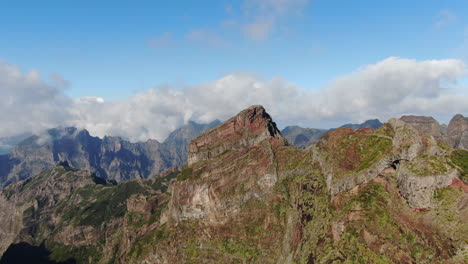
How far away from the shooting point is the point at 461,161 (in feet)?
378

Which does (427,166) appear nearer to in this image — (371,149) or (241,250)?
(371,149)

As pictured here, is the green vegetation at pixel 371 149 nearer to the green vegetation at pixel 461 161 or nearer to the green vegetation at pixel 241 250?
the green vegetation at pixel 461 161

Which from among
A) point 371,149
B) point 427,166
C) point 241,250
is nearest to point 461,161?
point 427,166

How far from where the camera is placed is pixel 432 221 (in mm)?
100688

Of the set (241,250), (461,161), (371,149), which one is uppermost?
(371,149)

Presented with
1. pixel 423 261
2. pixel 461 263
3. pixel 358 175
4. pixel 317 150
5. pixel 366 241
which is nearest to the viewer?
pixel 461 263

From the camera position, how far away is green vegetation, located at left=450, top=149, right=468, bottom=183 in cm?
10687

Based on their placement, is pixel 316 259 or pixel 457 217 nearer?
pixel 457 217

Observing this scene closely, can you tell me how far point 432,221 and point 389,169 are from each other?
29.8 meters

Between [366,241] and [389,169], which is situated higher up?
[389,169]

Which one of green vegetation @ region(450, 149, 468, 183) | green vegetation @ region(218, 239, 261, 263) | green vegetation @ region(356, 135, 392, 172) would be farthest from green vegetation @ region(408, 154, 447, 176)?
green vegetation @ region(218, 239, 261, 263)

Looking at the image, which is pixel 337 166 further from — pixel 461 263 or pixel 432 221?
pixel 461 263

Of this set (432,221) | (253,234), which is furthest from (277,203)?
(432,221)

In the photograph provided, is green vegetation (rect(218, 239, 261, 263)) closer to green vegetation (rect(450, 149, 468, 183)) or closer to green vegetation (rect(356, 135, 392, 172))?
green vegetation (rect(356, 135, 392, 172))
